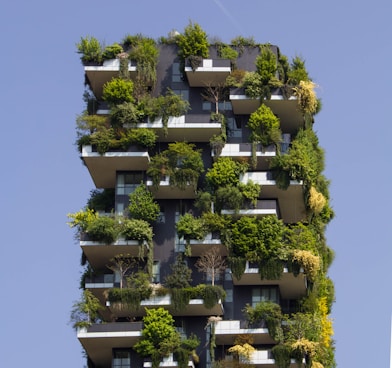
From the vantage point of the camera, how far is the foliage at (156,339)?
10738 centimetres

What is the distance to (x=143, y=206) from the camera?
111625mm

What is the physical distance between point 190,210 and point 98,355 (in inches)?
419

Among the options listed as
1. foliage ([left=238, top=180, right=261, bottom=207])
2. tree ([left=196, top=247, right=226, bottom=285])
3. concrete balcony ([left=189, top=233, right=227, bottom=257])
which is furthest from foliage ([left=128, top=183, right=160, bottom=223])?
foliage ([left=238, top=180, right=261, bottom=207])

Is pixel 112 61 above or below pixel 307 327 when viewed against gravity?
above

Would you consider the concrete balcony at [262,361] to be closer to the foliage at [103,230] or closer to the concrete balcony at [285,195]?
the concrete balcony at [285,195]

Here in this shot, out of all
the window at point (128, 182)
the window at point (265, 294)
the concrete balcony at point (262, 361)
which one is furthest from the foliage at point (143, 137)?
the concrete balcony at point (262, 361)

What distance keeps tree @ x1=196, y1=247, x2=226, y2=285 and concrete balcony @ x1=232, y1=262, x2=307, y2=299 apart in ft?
3.80

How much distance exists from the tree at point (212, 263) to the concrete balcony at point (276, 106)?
991 centimetres

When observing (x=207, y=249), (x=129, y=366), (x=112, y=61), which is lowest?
(x=129, y=366)

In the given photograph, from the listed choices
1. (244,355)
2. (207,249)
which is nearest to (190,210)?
(207,249)

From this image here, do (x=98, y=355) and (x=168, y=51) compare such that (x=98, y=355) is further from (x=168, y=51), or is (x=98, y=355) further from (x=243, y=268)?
(x=168, y=51)

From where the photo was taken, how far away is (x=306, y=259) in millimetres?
109812

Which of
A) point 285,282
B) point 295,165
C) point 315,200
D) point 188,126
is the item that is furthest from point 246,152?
point 285,282

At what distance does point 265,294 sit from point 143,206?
9.19 metres
